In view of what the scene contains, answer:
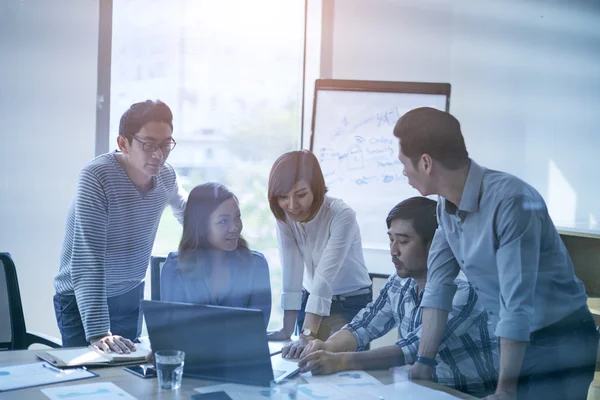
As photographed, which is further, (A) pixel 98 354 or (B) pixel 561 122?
(B) pixel 561 122

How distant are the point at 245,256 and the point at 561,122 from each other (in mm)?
1536

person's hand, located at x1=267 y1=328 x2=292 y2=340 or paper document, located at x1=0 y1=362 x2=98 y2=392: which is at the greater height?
paper document, located at x1=0 y1=362 x2=98 y2=392

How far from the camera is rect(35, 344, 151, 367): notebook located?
1236 mm

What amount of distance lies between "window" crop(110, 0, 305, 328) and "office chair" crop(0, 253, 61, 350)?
816 mm

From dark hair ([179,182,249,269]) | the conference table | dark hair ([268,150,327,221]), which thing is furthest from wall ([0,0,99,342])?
the conference table

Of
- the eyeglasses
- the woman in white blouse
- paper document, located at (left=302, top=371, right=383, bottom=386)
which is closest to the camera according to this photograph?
paper document, located at (left=302, top=371, right=383, bottom=386)

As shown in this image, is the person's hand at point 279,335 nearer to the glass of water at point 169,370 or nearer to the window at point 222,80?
the glass of water at point 169,370

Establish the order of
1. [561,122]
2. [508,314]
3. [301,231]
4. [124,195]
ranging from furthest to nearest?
[561,122]
[301,231]
[124,195]
[508,314]

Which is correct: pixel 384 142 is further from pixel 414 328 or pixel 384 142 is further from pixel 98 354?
pixel 98 354

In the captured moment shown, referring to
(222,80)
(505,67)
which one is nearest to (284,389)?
(222,80)

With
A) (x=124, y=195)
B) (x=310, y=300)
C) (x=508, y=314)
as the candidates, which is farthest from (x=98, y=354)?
(x=508, y=314)

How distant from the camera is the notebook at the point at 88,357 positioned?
1236mm

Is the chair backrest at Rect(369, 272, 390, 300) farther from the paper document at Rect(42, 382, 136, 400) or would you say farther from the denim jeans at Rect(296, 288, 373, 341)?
the paper document at Rect(42, 382, 136, 400)

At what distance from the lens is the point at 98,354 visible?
131 centimetres
